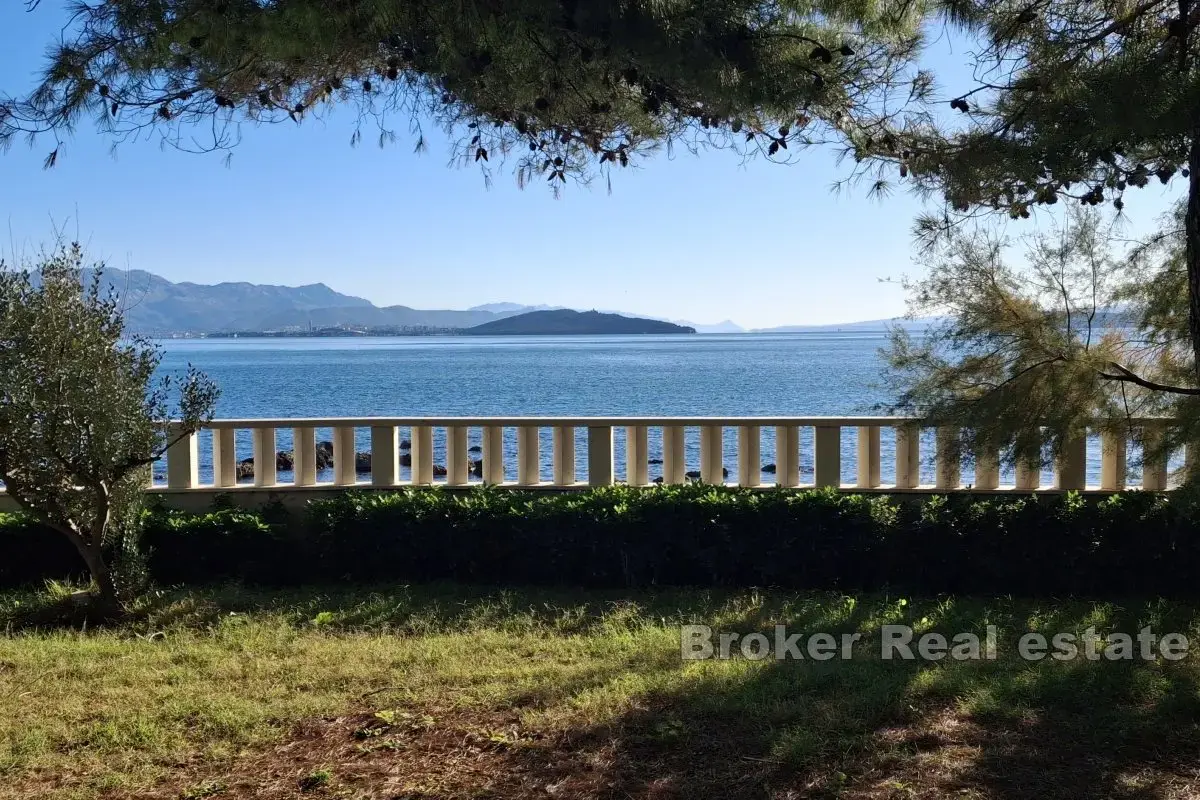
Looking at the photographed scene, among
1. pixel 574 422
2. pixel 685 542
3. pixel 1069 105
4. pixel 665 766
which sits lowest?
pixel 665 766

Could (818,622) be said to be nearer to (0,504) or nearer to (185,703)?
(185,703)

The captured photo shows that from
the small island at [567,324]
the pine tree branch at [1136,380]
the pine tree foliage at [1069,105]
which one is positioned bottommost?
the pine tree branch at [1136,380]

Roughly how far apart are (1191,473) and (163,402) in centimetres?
637

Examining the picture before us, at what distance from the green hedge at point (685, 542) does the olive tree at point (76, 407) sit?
892 mm

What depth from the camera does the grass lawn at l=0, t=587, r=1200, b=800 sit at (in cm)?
341

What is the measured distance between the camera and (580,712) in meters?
4.04

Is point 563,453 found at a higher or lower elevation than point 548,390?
higher

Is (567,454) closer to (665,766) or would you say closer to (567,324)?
(665,766)

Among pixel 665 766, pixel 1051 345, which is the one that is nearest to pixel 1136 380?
pixel 1051 345

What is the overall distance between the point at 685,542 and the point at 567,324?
144 meters

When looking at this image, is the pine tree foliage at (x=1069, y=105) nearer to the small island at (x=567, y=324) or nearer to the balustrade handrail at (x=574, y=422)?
the balustrade handrail at (x=574, y=422)

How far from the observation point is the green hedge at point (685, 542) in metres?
6.15

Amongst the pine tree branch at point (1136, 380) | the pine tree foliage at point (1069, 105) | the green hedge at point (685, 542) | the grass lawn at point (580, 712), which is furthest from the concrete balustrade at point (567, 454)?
the pine tree foliage at point (1069, 105)

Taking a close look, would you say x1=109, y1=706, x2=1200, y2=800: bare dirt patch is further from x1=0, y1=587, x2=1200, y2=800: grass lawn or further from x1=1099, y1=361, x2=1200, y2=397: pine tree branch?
x1=1099, y1=361, x2=1200, y2=397: pine tree branch
